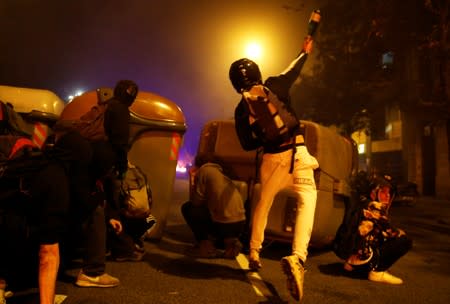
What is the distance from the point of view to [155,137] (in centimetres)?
552

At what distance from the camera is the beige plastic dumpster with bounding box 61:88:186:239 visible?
535 cm

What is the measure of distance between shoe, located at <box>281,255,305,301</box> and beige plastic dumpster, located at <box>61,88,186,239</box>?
2584 mm

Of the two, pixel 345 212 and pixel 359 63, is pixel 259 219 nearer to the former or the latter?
pixel 345 212

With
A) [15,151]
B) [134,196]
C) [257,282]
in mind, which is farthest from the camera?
[134,196]

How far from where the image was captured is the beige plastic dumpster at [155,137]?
17.6ft

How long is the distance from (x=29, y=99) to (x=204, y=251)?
3065mm

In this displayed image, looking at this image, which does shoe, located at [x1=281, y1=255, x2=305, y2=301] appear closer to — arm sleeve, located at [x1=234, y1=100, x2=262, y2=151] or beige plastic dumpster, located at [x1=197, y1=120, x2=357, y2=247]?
arm sleeve, located at [x1=234, y1=100, x2=262, y2=151]

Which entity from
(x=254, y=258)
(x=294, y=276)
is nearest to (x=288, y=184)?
(x=254, y=258)

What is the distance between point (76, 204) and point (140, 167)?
224cm

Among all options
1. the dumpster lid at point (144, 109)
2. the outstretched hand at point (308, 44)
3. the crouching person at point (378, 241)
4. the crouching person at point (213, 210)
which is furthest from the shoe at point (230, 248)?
the outstretched hand at point (308, 44)

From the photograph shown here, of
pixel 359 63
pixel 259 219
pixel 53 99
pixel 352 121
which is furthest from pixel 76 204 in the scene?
pixel 352 121

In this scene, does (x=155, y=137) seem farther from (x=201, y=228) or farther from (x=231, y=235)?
(x=231, y=235)

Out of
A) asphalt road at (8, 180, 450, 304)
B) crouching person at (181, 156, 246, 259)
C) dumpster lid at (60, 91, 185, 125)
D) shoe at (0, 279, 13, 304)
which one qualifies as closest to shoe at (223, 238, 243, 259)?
crouching person at (181, 156, 246, 259)

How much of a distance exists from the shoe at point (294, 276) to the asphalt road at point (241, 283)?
357 millimetres
